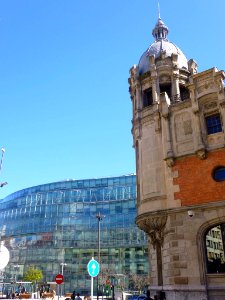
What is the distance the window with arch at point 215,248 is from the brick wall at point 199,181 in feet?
6.56

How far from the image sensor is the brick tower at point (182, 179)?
20.9 meters

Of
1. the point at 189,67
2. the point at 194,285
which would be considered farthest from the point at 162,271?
the point at 189,67

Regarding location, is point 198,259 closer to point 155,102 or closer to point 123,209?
point 155,102

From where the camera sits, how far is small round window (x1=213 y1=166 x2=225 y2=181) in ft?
73.2

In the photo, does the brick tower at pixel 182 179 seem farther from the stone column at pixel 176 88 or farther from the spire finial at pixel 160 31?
the spire finial at pixel 160 31

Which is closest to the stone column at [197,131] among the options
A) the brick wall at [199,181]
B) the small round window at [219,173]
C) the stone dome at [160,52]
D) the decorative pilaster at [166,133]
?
the brick wall at [199,181]

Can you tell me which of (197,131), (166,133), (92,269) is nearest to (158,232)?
(166,133)

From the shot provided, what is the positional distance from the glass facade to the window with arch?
56488 millimetres

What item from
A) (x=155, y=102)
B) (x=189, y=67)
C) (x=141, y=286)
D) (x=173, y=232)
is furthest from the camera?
(x=141, y=286)

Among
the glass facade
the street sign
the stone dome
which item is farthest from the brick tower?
the glass facade

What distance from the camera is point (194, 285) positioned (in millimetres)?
20188

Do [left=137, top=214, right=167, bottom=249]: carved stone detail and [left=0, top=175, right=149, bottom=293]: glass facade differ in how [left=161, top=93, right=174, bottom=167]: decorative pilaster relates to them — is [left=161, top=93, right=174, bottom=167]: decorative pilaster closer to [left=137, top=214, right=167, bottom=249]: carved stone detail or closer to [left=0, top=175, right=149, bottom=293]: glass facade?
[left=137, top=214, right=167, bottom=249]: carved stone detail

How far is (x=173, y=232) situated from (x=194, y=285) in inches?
139

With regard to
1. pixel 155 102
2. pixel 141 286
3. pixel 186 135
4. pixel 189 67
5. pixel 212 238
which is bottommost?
pixel 141 286
